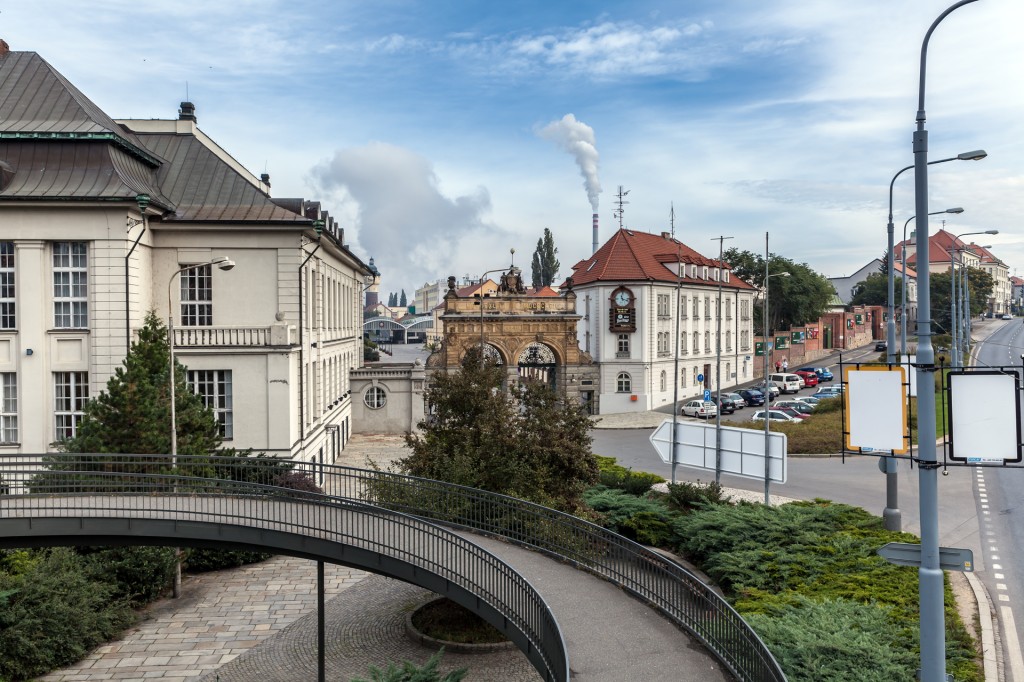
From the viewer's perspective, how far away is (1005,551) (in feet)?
68.5

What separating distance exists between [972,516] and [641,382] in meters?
33.4

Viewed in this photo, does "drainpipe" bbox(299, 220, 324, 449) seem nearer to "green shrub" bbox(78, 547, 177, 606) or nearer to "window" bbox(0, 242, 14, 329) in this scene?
"green shrub" bbox(78, 547, 177, 606)

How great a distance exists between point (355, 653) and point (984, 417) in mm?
13830

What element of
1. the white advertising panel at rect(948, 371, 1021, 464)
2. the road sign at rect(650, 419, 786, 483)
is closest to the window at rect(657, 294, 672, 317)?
the road sign at rect(650, 419, 786, 483)

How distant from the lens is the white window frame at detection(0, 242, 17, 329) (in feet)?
82.4

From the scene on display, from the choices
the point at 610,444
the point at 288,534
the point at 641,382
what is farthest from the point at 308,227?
the point at 641,382

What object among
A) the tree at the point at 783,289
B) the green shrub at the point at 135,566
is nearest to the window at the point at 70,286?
the green shrub at the point at 135,566

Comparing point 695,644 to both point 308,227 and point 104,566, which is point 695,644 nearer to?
point 104,566

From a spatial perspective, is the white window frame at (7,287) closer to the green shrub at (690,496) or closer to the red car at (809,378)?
the green shrub at (690,496)

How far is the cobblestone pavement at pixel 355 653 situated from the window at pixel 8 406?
12405 millimetres

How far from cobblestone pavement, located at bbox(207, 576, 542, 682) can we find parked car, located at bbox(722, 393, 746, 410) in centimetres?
3942

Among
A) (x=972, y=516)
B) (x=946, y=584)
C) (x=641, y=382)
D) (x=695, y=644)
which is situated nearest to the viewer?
(x=695, y=644)

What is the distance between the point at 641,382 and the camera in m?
57.7

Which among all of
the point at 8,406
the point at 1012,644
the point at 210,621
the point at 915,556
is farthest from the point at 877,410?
the point at 8,406
